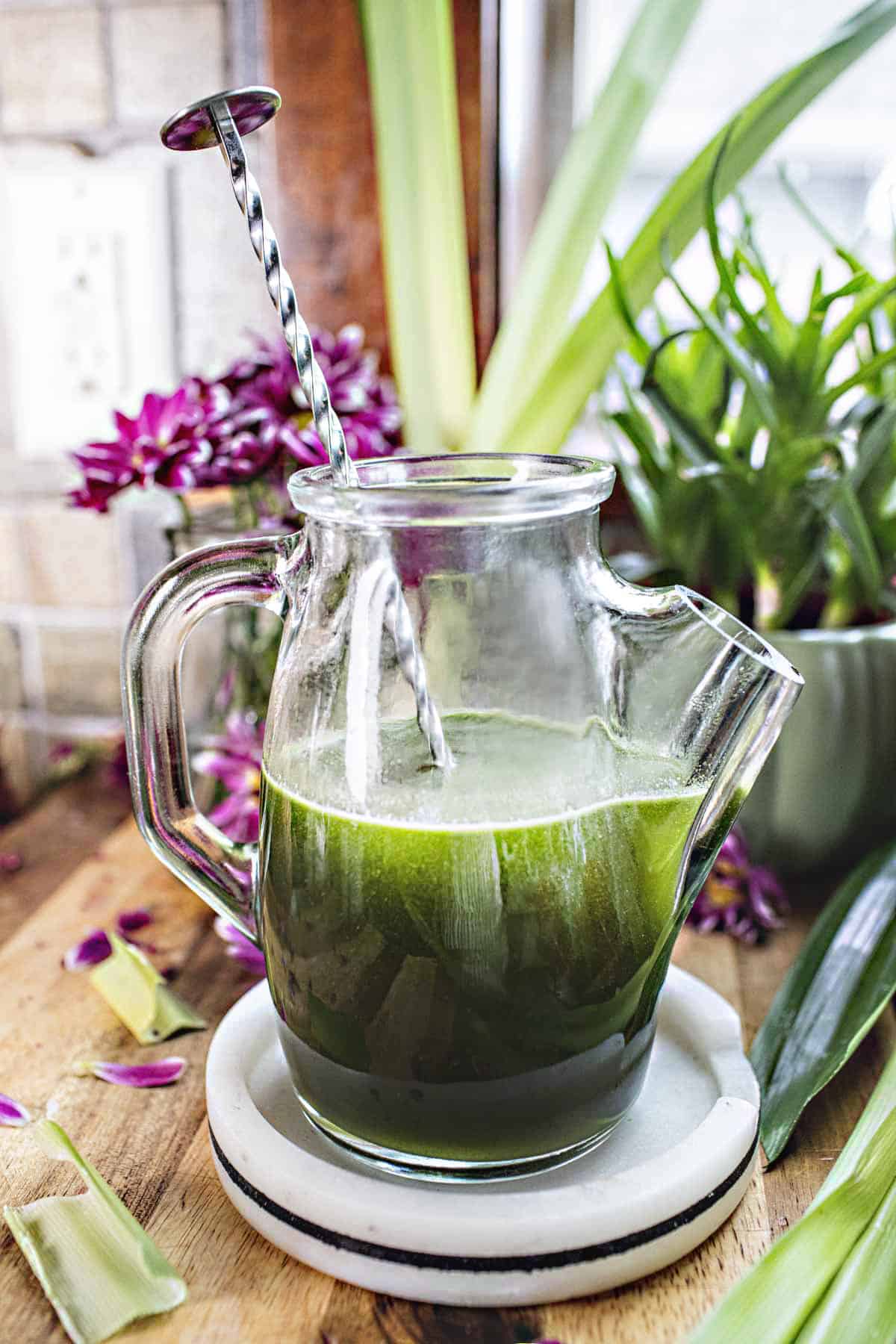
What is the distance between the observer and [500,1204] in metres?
0.39

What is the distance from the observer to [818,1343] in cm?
36

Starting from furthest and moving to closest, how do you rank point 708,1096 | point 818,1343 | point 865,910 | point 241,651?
point 241,651, point 865,910, point 708,1096, point 818,1343

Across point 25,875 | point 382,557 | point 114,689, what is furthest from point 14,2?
point 382,557

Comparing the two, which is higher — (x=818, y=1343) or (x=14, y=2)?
(x=14, y=2)

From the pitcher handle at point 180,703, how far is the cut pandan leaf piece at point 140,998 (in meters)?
0.10

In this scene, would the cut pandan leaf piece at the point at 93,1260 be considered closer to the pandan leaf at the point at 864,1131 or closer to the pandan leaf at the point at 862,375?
the pandan leaf at the point at 864,1131

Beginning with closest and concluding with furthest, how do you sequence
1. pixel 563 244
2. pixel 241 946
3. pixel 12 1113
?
pixel 12 1113 → pixel 241 946 → pixel 563 244

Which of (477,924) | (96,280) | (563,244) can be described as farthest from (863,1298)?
(96,280)

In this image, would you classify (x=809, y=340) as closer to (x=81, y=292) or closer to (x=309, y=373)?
(x=309, y=373)

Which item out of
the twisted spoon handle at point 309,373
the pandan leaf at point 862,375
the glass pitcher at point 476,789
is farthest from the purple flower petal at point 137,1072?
the pandan leaf at point 862,375

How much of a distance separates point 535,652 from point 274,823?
109 millimetres

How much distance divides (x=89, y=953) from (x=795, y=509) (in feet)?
1.43

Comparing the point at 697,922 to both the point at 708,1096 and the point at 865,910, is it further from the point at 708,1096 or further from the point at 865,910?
the point at 708,1096

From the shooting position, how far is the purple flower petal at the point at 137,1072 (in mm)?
517
